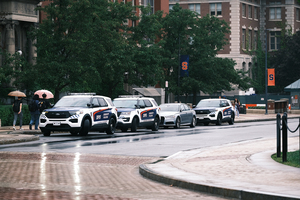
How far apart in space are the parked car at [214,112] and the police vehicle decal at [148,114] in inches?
312

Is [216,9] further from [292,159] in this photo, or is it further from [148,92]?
[292,159]

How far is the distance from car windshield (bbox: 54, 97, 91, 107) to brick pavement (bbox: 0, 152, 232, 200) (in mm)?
9671

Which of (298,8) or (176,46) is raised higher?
(298,8)

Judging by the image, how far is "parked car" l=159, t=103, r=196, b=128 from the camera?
1308 inches

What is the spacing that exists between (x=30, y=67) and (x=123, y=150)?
51.8 feet

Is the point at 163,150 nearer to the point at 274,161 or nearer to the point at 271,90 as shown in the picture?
the point at 274,161

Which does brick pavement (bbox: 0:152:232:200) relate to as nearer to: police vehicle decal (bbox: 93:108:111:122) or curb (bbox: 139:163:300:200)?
curb (bbox: 139:163:300:200)

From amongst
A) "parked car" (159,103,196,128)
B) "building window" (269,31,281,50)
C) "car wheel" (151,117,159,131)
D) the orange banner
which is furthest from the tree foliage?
"car wheel" (151,117,159,131)

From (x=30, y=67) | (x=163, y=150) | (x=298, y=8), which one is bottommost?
(x=163, y=150)

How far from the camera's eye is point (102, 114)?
25.5 metres

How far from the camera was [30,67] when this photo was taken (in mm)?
32062

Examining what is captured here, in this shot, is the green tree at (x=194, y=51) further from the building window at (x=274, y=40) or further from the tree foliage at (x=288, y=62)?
the building window at (x=274, y=40)

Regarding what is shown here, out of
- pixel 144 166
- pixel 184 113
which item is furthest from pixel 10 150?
pixel 184 113

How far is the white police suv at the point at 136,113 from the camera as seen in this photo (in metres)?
28.4
